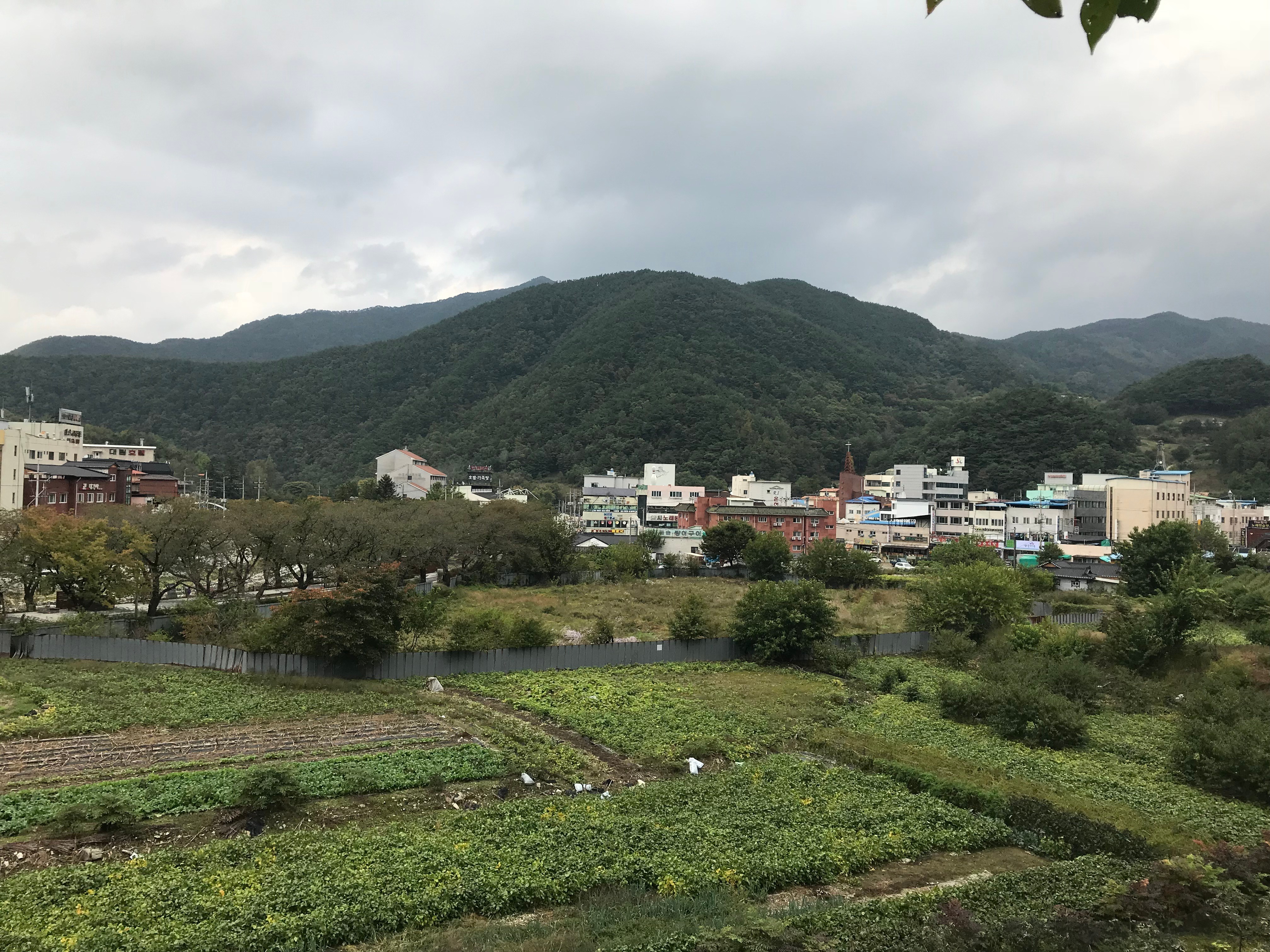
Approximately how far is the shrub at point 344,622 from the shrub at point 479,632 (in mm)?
2290

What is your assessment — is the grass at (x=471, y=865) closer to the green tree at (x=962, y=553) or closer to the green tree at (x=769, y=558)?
the green tree at (x=769, y=558)

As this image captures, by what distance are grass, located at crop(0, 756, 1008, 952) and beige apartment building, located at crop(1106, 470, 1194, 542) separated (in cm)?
6449

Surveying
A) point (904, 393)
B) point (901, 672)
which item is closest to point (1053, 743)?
point (901, 672)

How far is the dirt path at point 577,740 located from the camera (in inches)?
698

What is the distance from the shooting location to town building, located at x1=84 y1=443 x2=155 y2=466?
7075cm

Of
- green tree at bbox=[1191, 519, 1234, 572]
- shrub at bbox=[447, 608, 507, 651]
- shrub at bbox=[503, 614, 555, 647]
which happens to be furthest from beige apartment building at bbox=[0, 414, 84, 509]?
green tree at bbox=[1191, 519, 1234, 572]

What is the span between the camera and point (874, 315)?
187 meters

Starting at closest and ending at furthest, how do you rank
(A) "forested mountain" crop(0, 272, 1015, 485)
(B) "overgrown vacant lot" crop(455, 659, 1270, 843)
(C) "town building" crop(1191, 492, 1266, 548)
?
(B) "overgrown vacant lot" crop(455, 659, 1270, 843) < (C) "town building" crop(1191, 492, 1266, 548) < (A) "forested mountain" crop(0, 272, 1015, 485)

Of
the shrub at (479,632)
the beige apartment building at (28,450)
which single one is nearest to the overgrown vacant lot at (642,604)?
the shrub at (479,632)

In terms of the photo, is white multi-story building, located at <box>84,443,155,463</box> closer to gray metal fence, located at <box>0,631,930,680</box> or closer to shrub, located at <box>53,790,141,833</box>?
gray metal fence, located at <box>0,631,930,680</box>

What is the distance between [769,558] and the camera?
54.9m

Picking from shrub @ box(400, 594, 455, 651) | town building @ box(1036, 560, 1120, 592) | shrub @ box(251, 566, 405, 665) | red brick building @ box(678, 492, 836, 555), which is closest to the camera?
shrub @ box(251, 566, 405, 665)

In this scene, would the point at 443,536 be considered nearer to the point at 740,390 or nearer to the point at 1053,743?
the point at 1053,743

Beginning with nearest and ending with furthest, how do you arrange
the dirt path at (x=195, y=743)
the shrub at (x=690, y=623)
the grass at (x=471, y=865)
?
1. the grass at (x=471, y=865)
2. the dirt path at (x=195, y=743)
3. the shrub at (x=690, y=623)
